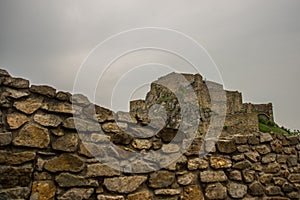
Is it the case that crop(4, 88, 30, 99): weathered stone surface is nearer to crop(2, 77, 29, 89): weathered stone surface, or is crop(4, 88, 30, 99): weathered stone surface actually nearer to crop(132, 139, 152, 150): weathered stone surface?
crop(2, 77, 29, 89): weathered stone surface

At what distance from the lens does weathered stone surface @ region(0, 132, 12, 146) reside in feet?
8.58

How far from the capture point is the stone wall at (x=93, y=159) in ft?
8.80

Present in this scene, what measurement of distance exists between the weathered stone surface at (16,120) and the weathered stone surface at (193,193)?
180 cm

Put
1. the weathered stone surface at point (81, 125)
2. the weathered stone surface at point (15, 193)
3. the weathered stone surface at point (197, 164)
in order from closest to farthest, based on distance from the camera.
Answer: the weathered stone surface at point (15, 193)
the weathered stone surface at point (81, 125)
the weathered stone surface at point (197, 164)

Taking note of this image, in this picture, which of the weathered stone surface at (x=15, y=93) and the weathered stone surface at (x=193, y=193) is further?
the weathered stone surface at (x=193, y=193)

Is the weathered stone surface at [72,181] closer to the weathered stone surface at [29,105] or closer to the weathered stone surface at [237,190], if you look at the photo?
the weathered stone surface at [29,105]

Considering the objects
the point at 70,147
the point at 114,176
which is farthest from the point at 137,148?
the point at 70,147

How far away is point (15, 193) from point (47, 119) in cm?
68

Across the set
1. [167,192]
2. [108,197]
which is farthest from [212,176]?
[108,197]

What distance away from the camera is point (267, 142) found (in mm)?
4117

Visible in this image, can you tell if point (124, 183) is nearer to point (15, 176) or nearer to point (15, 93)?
point (15, 176)

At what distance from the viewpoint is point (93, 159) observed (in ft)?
9.81

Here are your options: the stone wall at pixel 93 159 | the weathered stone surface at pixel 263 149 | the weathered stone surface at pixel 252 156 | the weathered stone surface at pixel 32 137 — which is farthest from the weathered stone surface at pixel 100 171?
the weathered stone surface at pixel 263 149

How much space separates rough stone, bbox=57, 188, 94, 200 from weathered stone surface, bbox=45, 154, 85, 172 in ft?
0.61
